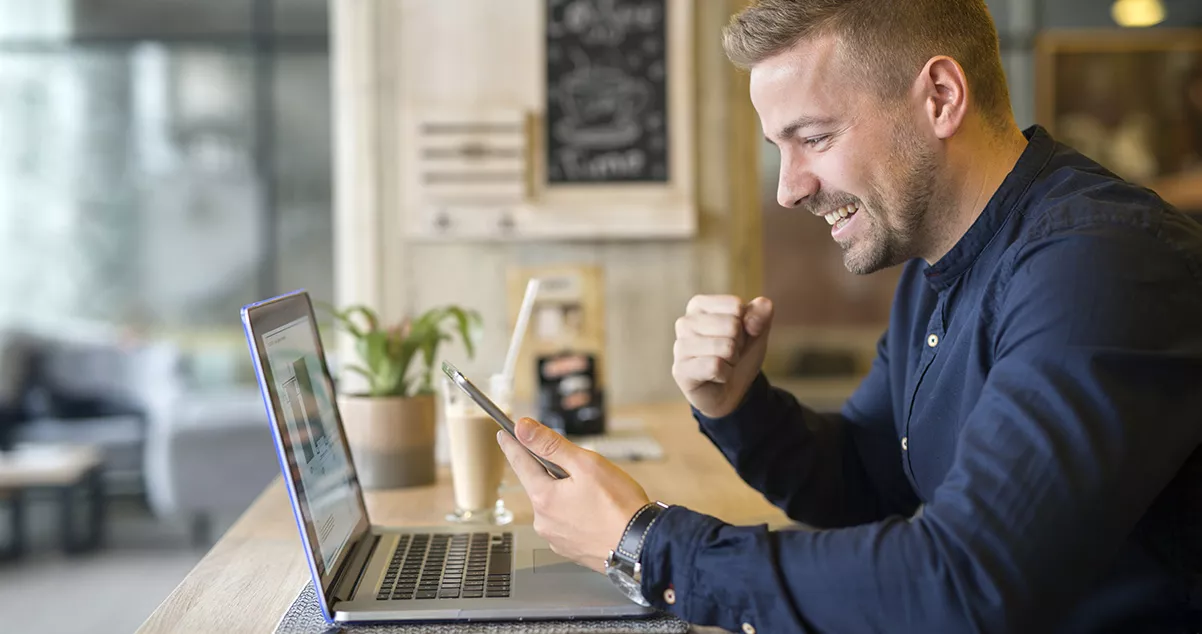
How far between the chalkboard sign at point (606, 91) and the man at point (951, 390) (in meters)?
1.45

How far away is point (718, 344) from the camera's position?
1.20 m

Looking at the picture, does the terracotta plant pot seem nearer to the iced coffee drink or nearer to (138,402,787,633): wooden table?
(138,402,787,633): wooden table

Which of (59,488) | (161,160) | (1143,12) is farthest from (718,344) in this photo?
(161,160)

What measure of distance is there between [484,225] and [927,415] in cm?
167

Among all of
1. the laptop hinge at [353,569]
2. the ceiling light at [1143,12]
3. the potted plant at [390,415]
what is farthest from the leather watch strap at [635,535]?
the ceiling light at [1143,12]

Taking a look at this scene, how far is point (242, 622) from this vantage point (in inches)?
38.0

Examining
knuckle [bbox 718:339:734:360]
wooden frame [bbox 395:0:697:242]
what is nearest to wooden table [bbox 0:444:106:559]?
wooden frame [bbox 395:0:697:242]

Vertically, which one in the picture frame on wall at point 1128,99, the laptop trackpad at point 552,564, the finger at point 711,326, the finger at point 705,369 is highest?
the picture frame on wall at point 1128,99

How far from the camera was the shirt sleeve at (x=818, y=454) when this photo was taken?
1.31 m

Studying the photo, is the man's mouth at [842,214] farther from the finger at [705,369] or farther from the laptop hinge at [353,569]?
the laptop hinge at [353,569]

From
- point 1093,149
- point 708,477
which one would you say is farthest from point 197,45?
point 708,477

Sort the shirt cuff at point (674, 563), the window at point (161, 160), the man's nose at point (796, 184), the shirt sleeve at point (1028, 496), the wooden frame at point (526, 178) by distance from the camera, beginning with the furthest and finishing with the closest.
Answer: the window at point (161, 160) → the wooden frame at point (526, 178) → the man's nose at point (796, 184) → the shirt cuff at point (674, 563) → the shirt sleeve at point (1028, 496)

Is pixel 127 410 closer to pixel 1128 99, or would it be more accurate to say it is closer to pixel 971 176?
pixel 1128 99

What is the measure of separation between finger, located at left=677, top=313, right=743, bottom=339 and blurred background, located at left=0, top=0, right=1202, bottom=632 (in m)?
1.29
